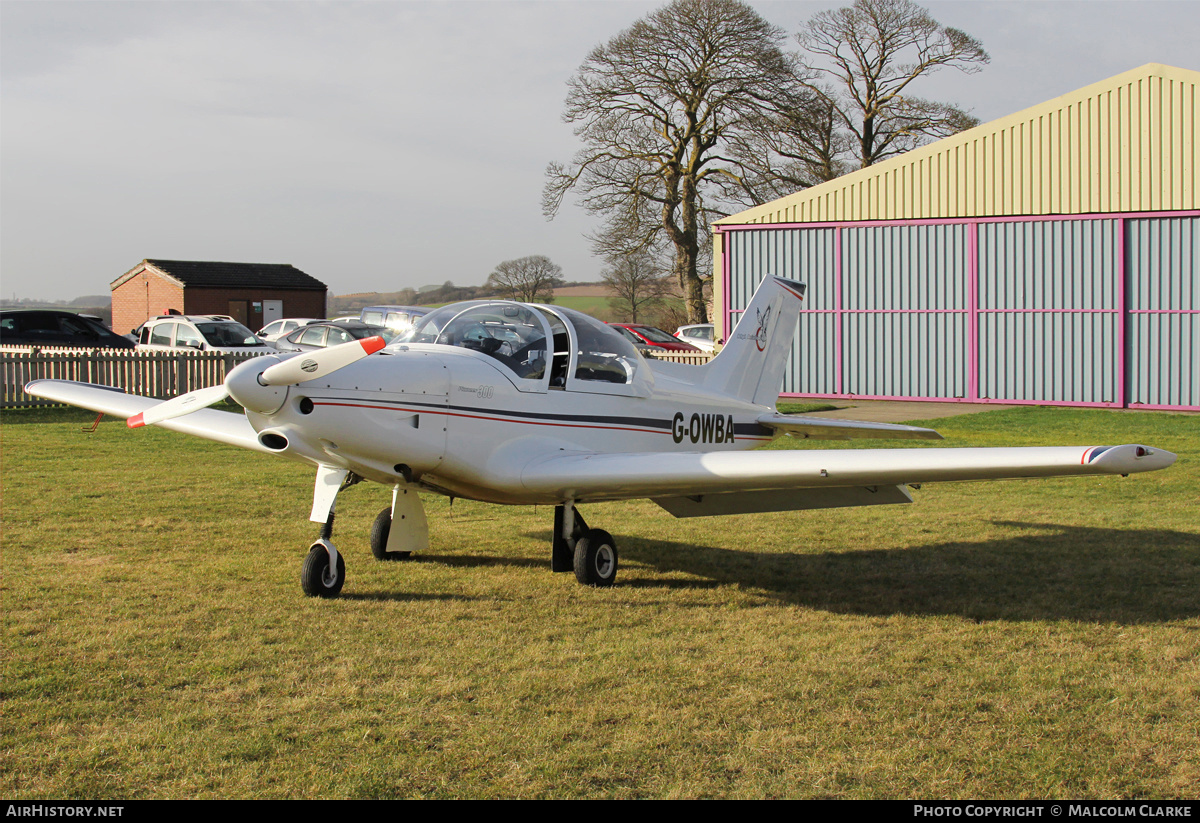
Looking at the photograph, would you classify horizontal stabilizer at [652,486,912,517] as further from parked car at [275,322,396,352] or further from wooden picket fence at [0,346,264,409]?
parked car at [275,322,396,352]

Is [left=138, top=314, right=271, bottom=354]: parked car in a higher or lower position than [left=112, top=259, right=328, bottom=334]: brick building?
lower

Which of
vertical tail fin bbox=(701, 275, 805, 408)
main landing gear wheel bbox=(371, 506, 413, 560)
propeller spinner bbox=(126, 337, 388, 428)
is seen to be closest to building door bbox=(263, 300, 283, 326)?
vertical tail fin bbox=(701, 275, 805, 408)

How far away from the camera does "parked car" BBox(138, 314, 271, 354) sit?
23.6m

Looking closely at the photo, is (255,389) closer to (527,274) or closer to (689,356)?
(689,356)

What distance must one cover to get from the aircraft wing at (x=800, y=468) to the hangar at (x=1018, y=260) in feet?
52.3

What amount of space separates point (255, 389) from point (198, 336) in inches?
771


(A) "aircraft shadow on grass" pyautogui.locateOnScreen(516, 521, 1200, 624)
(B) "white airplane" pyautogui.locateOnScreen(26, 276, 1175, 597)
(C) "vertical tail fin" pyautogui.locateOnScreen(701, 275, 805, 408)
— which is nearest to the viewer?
(B) "white airplane" pyautogui.locateOnScreen(26, 276, 1175, 597)

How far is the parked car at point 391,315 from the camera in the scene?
26.0 m

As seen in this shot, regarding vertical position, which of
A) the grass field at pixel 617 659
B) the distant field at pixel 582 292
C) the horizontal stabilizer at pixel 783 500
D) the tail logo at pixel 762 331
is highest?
the distant field at pixel 582 292

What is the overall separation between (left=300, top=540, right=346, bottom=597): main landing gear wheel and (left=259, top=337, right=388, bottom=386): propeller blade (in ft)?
4.00

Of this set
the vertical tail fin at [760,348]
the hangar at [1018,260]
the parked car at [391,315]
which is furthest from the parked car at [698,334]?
the vertical tail fin at [760,348]

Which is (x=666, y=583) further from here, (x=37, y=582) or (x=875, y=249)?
(x=875, y=249)

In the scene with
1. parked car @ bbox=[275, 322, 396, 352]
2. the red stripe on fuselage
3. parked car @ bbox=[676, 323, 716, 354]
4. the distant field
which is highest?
the distant field

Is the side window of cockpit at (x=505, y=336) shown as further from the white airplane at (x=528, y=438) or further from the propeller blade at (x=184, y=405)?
the propeller blade at (x=184, y=405)
